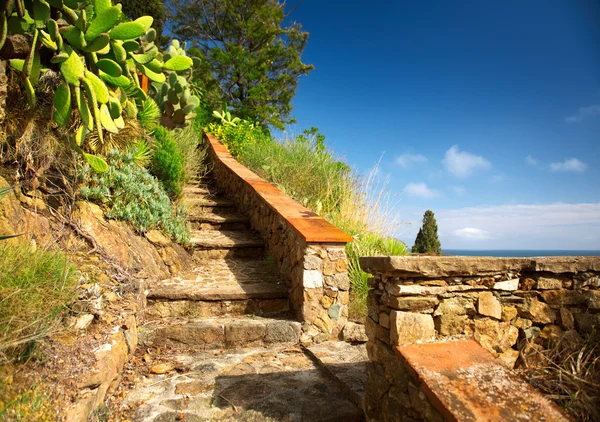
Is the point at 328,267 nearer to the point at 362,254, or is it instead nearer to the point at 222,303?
the point at 222,303

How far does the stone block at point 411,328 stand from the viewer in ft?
5.83

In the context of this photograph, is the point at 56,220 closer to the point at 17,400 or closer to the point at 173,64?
the point at 17,400

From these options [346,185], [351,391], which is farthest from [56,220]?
[346,185]

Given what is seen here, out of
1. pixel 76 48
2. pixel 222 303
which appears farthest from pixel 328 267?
pixel 76 48

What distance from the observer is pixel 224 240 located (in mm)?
4773

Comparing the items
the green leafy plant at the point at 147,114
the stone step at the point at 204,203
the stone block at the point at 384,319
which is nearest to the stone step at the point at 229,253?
the stone step at the point at 204,203

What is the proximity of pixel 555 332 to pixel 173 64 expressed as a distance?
4024mm

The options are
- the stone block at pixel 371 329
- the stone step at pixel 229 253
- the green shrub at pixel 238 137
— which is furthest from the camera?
the green shrub at pixel 238 137

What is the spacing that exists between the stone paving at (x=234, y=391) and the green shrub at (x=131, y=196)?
1.51m

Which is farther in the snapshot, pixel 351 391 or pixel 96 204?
pixel 96 204

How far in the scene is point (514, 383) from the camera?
1.54m

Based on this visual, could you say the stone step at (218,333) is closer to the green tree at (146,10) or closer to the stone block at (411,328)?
the stone block at (411,328)

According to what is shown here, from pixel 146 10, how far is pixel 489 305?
40.6 ft

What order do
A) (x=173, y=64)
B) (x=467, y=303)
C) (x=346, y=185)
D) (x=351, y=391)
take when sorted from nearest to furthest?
1. (x=467, y=303)
2. (x=351, y=391)
3. (x=173, y=64)
4. (x=346, y=185)
